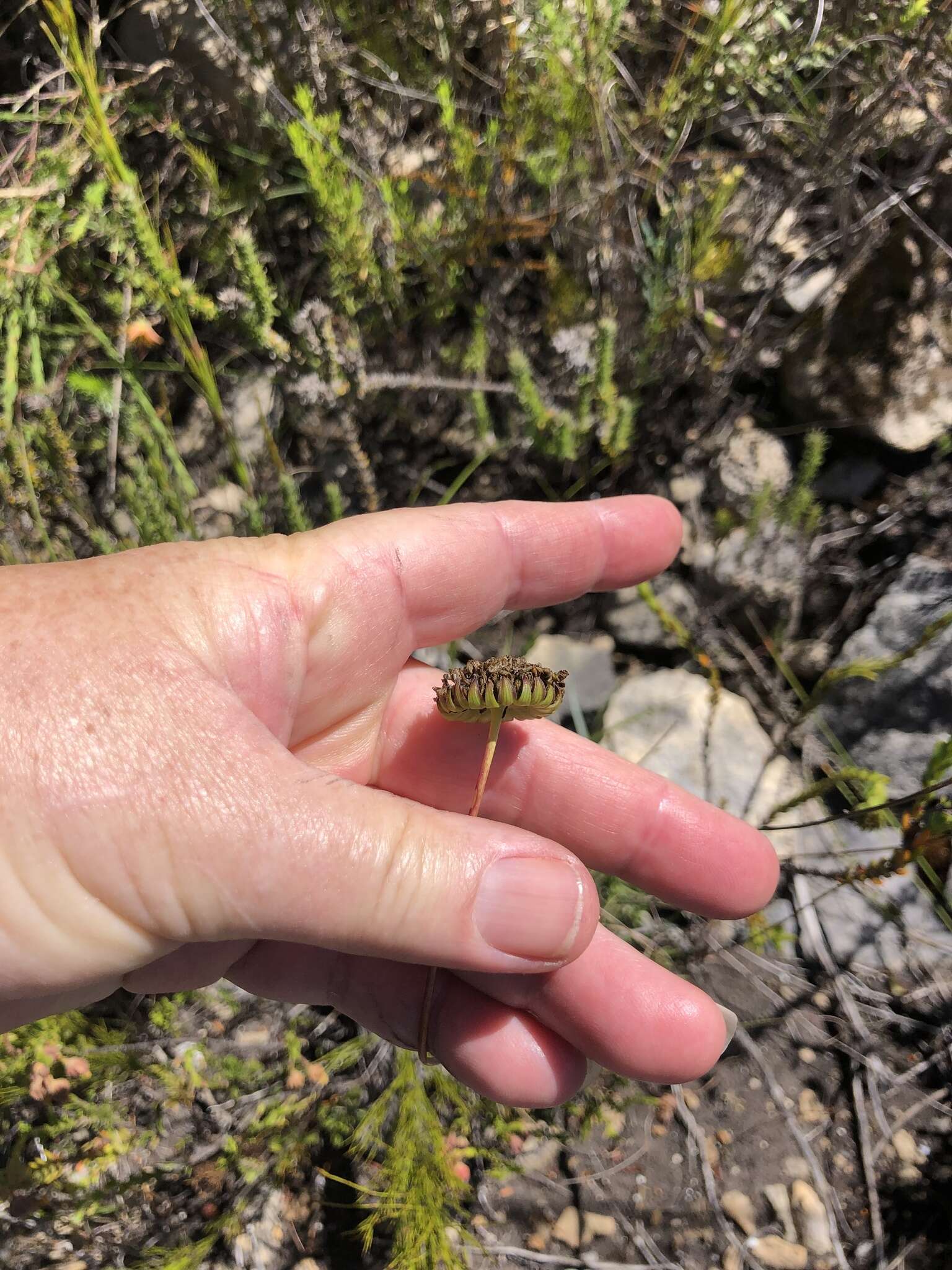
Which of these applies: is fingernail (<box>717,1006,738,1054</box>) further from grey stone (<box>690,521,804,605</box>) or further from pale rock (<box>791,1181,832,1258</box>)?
grey stone (<box>690,521,804,605</box>)

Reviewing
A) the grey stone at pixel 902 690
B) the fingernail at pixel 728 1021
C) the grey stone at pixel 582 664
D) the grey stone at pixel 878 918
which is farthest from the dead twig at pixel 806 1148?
the grey stone at pixel 582 664

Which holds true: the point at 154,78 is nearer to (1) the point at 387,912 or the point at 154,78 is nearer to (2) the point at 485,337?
(2) the point at 485,337

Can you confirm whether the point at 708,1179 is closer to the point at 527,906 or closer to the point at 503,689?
the point at 527,906

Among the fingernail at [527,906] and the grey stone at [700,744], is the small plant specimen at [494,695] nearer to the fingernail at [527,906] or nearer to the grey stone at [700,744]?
the fingernail at [527,906]

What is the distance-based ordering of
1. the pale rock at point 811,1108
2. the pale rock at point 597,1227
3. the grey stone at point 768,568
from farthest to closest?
the grey stone at point 768,568
the pale rock at point 811,1108
the pale rock at point 597,1227

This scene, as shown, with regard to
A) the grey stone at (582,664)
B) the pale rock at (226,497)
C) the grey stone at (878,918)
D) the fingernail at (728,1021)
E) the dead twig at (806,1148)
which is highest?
the pale rock at (226,497)

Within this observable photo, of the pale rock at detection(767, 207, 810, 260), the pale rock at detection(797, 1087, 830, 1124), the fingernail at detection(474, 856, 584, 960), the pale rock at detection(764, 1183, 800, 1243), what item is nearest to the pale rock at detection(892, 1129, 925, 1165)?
the pale rock at detection(797, 1087, 830, 1124)

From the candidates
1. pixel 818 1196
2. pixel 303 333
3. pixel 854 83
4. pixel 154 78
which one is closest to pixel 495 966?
pixel 818 1196

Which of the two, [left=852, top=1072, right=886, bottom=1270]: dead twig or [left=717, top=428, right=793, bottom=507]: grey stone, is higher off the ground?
[left=717, top=428, right=793, bottom=507]: grey stone
